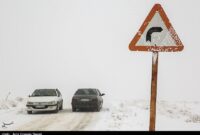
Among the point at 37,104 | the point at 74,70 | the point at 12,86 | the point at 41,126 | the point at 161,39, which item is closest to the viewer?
the point at 161,39

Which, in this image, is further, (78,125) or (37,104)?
(37,104)

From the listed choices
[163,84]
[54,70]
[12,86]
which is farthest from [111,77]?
[12,86]

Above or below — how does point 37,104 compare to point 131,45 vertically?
below

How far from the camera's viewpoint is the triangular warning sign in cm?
848

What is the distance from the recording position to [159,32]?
851 cm

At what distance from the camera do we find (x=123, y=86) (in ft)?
364

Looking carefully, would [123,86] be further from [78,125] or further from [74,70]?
[78,125]

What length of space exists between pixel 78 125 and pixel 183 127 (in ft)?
13.6

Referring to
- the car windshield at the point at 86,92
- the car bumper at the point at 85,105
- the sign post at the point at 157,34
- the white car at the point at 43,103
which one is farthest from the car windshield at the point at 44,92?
the sign post at the point at 157,34

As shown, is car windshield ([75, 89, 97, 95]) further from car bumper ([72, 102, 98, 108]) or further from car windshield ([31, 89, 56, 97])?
car windshield ([31, 89, 56, 97])

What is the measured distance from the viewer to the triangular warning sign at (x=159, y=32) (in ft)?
27.8

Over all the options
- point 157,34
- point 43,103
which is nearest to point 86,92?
point 43,103

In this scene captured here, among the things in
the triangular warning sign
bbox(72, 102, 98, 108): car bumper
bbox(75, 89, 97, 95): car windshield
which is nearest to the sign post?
the triangular warning sign

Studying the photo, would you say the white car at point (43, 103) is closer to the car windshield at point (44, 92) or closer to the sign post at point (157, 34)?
the car windshield at point (44, 92)
